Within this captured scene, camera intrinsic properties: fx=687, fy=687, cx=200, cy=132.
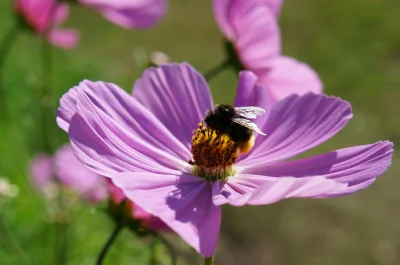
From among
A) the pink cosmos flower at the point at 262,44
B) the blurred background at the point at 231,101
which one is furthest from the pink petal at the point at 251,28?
the blurred background at the point at 231,101

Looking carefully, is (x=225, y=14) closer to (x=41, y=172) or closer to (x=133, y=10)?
(x=133, y=10)

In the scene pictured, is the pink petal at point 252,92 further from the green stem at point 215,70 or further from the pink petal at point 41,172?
the pink petal at point 41,172

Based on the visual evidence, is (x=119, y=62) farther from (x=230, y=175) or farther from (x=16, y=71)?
(x=230, y=175)

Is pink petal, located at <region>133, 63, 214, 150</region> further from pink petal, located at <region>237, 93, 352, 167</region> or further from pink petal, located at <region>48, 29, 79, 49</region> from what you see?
pink petal, located at <region>48, 29, 79, 49</region>

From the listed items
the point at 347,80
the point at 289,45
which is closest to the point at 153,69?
the point at 347,80

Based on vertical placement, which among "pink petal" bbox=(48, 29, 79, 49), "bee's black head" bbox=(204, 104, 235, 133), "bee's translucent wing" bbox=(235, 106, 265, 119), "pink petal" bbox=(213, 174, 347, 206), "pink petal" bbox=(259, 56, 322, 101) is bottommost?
"pink petal" bbox=(48, 29, 79, 49)

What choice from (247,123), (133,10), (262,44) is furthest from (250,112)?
(133,10)

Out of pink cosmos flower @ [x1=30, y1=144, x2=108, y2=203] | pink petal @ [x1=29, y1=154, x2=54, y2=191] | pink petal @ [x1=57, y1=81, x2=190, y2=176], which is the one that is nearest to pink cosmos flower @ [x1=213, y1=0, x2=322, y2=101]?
pink petal @ [x1=57, y1=81, x2=190, y2=176]
